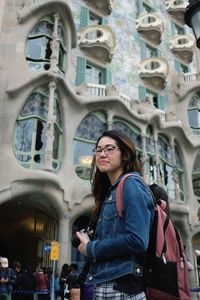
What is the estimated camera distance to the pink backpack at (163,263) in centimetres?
191

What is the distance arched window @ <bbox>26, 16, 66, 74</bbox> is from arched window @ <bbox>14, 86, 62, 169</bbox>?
1502mm

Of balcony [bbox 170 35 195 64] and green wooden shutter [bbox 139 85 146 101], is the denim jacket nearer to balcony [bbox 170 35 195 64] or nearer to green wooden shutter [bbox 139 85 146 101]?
green wooden shutter [bbox 139 85 146 101]

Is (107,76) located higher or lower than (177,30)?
lower

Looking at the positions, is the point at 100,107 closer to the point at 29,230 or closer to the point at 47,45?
the point at 47,45

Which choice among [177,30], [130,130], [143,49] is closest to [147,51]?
[143,49]

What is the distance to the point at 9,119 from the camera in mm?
14109

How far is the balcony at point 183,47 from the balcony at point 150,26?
1819mm

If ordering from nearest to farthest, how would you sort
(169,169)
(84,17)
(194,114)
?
(169,169)
(84,17)
(194,114)

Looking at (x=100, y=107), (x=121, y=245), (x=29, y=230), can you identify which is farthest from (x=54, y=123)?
(x=121, y=245)

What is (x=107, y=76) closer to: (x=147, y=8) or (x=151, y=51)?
(x=151, y=51)

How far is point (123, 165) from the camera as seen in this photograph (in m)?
2.40

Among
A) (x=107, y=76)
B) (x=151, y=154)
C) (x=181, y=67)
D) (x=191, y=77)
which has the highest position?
(x=181, y=67)

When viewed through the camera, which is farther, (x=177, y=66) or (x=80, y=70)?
(x=177, y=66)

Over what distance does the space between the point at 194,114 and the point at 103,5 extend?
363 inches
